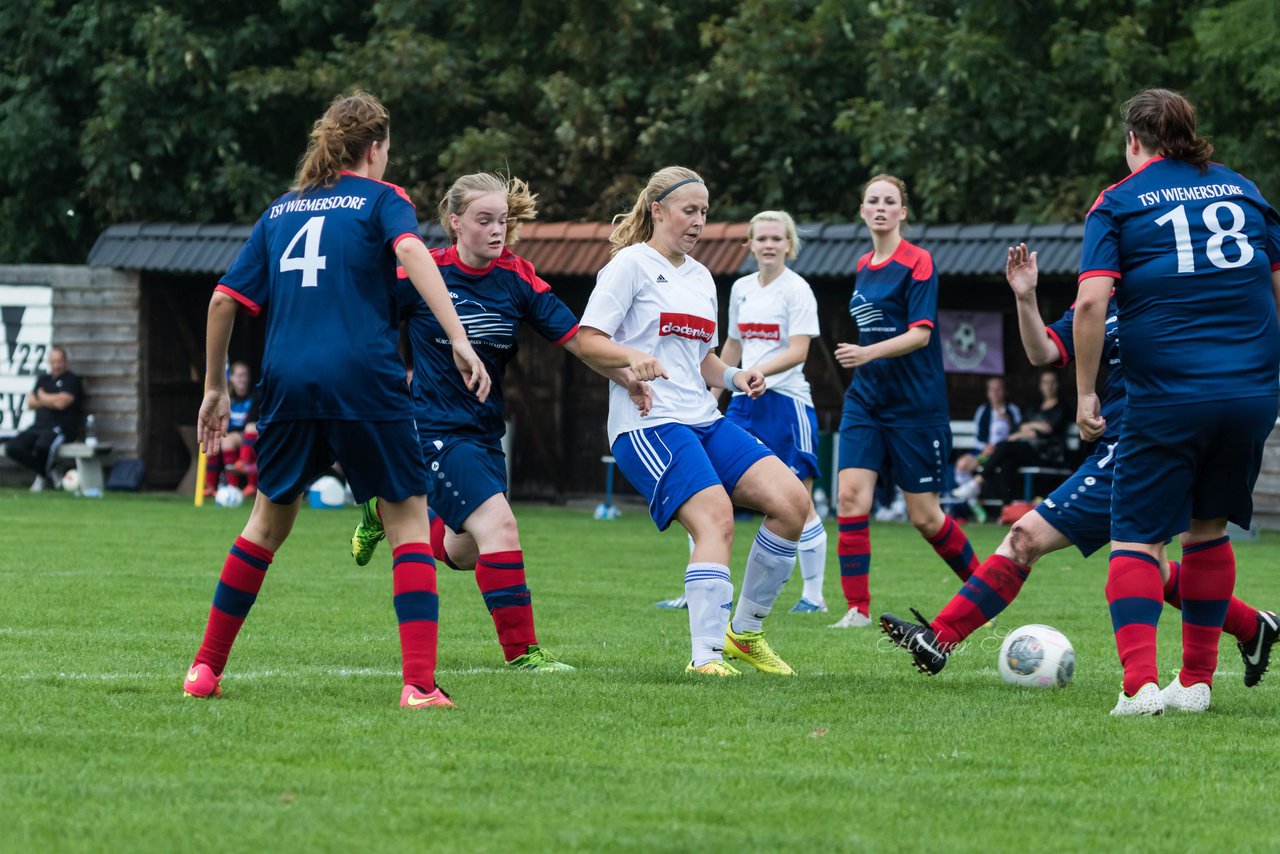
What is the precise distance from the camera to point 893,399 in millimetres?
10219

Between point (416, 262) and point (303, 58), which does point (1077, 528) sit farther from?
point (303, 58)

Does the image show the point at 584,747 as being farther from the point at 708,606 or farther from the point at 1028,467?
the point at 1028,467

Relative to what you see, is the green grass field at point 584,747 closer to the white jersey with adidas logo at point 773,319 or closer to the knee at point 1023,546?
the knee at point 1023,546

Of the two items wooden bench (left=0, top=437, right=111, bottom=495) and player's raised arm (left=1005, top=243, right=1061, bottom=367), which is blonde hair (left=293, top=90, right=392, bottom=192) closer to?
player's raised arm (left=1005, top=243, right=1061, bottom=367)

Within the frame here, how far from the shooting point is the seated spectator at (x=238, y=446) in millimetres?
21406

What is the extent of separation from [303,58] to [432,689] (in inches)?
772

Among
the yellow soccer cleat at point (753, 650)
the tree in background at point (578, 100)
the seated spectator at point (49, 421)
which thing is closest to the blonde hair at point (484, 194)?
the yellow soccer cleat at point (753, 650)

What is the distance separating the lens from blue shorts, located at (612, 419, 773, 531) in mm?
7262

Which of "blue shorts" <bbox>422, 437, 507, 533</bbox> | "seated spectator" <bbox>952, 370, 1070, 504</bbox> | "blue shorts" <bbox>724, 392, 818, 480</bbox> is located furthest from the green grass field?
"seated spectator" <bbox>952, 370, 1070, 504</bbox>

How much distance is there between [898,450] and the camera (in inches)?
400

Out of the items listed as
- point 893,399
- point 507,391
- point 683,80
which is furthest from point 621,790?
Result: point 683,80

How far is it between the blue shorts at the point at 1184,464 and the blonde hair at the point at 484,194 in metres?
2.41

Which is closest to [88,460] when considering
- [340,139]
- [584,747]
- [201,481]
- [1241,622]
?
[201,481]

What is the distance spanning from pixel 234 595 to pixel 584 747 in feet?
5.15
